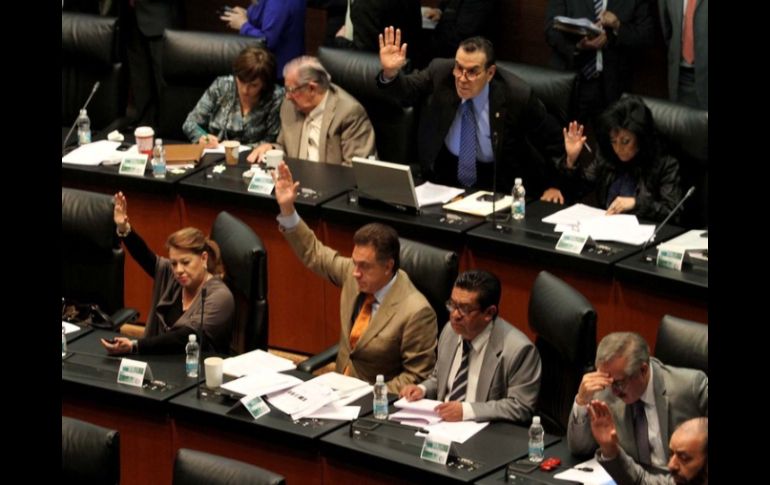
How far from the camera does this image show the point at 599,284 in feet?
15.6

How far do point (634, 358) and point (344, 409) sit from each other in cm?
99

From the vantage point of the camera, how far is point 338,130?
592 centimetres

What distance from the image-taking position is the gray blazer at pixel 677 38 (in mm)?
6086

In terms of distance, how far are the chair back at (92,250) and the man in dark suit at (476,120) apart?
1.39m

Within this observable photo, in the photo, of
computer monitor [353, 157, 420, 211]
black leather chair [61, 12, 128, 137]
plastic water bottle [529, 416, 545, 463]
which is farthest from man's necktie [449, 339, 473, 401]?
black leather chair [61, 12, 128, 137]

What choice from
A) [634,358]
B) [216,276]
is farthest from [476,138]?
[634,358]

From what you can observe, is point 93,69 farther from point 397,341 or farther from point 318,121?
point 397,341

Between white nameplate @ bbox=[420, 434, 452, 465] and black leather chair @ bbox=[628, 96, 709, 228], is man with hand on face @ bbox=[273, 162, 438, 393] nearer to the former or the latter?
white nameplate @ bbox=[420, 434, 452, 465]

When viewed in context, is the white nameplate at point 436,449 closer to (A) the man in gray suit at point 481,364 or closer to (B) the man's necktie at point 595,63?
(A) the man in gray suit at point 481,364

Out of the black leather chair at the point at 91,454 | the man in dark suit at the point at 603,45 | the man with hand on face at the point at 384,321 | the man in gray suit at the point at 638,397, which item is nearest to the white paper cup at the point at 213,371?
the man with hand on face at the point at 384,321

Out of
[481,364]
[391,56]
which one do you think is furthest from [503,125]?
[481,364]

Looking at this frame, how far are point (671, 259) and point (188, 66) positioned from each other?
2.92m
